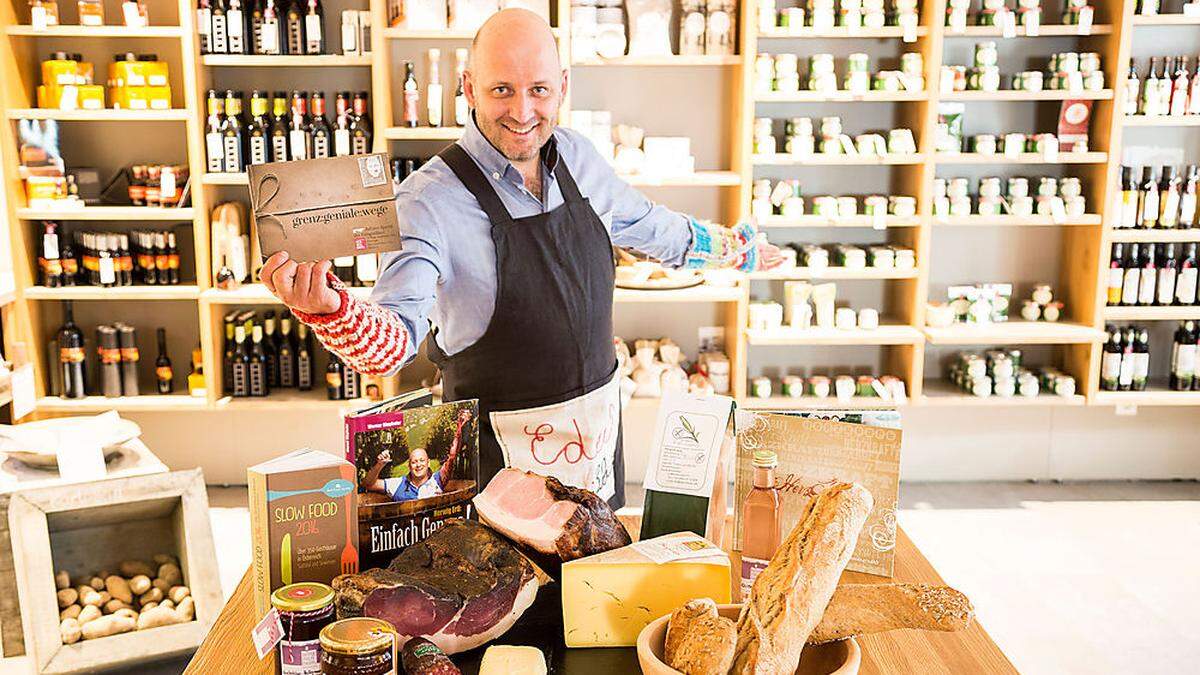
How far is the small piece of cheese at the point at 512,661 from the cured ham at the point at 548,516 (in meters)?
0.21

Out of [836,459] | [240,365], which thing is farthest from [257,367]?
[836,459]

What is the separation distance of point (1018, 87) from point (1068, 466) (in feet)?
6.28

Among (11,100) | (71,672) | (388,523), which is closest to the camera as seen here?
(388,523)

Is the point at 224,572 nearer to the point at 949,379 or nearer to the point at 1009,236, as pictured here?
the point at 949,379


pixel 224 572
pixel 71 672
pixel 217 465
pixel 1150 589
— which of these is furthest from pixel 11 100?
pixel 1150 589

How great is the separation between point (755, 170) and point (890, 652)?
385cm

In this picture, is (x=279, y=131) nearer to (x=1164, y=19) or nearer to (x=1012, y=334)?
(x=1012, y=334)

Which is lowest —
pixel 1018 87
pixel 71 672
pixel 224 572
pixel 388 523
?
pixel 224 572

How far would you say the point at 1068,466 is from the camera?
5.52m

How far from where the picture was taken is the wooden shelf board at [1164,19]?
4.86 meters

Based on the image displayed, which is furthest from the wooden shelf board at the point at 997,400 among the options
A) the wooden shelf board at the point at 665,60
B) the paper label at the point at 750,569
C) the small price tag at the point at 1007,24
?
the paper label at the point at 750,569

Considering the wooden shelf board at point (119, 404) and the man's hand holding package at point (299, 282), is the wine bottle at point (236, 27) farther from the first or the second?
the man's hand holding package at point (299, 282)

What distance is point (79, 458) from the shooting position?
10.1 ft

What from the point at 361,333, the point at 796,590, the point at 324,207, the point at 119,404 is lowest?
the point at 119,404
